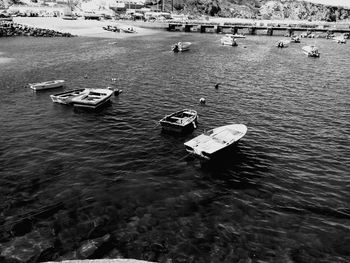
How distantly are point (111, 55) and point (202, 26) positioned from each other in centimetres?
9925

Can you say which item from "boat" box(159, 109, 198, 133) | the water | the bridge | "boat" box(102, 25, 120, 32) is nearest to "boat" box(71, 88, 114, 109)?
the water

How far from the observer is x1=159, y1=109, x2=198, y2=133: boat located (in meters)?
35.9

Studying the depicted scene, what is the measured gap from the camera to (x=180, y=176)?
27.9m

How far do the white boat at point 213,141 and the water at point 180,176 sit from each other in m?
1.66

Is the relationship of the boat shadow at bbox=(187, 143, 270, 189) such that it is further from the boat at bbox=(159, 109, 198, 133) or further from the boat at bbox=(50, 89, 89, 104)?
the boat at bbox=(50, 89, 89, 104)

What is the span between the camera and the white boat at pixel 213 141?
29.0 m

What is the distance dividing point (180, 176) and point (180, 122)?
33.5 ft

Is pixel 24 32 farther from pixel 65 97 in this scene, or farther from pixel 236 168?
pixel 236 168

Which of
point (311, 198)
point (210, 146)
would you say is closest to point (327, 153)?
point (311, 198)

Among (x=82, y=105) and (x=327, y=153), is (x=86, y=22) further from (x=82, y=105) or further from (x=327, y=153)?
(x=327, y=153)

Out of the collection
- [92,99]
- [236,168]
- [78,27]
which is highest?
[78,27]

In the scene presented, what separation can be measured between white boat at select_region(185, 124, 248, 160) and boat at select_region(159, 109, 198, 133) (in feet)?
13.5

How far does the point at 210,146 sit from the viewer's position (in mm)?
30031

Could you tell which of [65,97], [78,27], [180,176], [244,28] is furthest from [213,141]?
[244,28]
